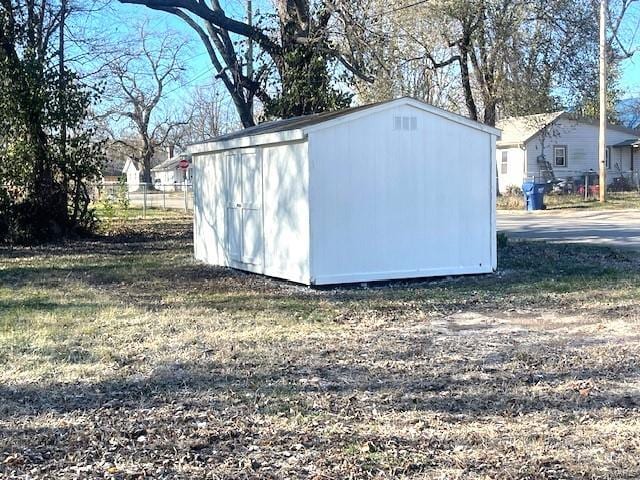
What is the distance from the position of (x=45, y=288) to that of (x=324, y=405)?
666 centimetres

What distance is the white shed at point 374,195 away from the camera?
9820mm

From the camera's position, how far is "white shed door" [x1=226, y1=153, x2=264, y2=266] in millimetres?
11102

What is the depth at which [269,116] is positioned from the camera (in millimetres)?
18000

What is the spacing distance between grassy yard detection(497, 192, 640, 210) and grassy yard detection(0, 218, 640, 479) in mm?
18360

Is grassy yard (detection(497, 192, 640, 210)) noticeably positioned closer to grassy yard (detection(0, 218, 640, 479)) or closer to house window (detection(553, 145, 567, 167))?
house window (detection(553, 145, 567, 167))

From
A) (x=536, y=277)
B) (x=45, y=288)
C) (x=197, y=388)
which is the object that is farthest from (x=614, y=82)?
(x=197, y=388)

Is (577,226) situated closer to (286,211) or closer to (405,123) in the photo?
(405,123)

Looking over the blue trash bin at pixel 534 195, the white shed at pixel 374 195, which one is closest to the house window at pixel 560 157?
the blue trash bin at pixel 534 195

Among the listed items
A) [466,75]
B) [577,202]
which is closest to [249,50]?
[466,75]

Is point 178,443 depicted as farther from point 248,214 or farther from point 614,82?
point 614,82

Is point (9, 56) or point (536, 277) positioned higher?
point (9, 56)

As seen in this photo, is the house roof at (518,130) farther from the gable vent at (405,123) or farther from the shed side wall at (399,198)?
the gable vent at (405,123)

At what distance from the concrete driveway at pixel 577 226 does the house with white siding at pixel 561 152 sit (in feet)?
35.5

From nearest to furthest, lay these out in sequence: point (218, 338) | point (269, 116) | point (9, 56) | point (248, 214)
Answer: point (218, 338), point (248, 214), point (9, 56), point (269, 116)
